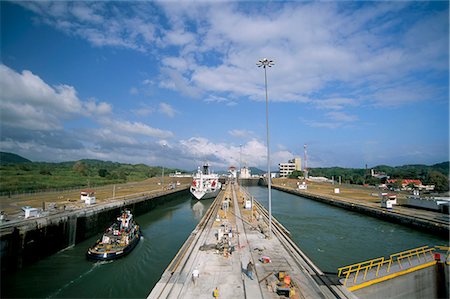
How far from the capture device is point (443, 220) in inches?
1378

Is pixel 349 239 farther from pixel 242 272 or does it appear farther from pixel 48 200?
pixel 48 200

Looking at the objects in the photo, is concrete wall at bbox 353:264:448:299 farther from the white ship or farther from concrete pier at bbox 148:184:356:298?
the white ship

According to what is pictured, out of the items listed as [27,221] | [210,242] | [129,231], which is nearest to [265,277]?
[210,242]

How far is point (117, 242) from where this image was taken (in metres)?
26.6

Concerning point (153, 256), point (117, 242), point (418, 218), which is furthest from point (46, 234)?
point (418, 218)

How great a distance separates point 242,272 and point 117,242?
17075 mm

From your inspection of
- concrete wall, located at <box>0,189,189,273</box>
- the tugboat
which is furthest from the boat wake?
concrete wall, located at <box>0,189,189,273</box>

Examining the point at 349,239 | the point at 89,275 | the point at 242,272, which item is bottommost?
the point at 89,275

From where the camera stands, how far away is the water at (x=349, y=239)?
84.9 feet

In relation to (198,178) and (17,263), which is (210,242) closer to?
(17,263)

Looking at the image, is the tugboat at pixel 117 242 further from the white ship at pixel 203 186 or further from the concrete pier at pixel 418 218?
the white ship at pixel 203 186

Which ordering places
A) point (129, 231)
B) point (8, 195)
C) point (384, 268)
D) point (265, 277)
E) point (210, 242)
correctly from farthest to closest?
point (8, 195), point (129, 231), point (210, 242), point (384, 268), point (265, 277)

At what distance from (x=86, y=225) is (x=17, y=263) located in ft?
38.4

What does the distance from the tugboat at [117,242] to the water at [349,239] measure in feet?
63.1
